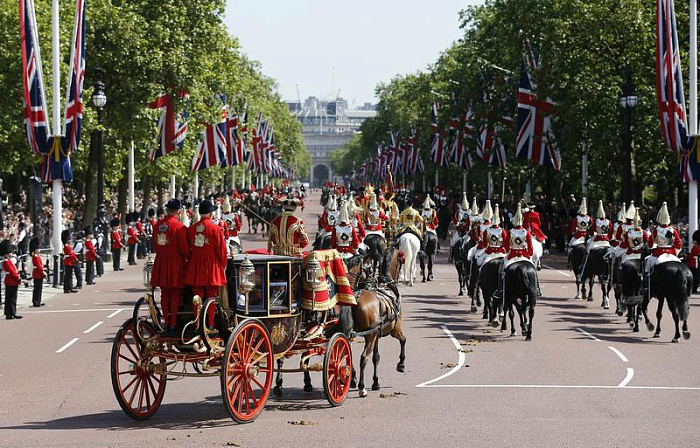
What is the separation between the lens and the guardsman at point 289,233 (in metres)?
16.5

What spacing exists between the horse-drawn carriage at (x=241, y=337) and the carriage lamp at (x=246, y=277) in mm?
11

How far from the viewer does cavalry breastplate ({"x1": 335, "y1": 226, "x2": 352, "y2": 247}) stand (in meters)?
27.2

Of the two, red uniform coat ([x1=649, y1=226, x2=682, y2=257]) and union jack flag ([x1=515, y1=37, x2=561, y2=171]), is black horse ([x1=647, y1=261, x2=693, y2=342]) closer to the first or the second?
red uniform coat ([x1=649, y1=226, x2=682, y2=257])

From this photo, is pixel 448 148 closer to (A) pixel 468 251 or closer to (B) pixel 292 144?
(A) pixel 468 251

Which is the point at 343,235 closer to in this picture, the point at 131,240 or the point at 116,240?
the point at 116,240

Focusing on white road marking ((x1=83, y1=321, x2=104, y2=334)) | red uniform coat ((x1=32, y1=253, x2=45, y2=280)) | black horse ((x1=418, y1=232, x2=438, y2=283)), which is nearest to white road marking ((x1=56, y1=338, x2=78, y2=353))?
white road marking ((x1=83, y1=321, x2=104, y2=334))

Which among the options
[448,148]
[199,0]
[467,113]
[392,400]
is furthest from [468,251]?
[448,148]

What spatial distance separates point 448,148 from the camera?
7175 centimetres

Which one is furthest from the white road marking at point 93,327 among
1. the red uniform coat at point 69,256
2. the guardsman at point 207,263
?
the guardsman at point 207,263

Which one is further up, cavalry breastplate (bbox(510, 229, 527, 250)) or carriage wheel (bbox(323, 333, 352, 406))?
cavalry breastplate (bbox(510, 229, 527, 250))

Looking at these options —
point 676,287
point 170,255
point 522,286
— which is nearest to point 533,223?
point 522,286

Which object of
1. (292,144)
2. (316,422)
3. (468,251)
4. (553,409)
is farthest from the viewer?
(292,144)

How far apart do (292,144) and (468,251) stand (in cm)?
14039

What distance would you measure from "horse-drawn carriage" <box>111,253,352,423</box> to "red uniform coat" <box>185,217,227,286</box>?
23 centimetres
